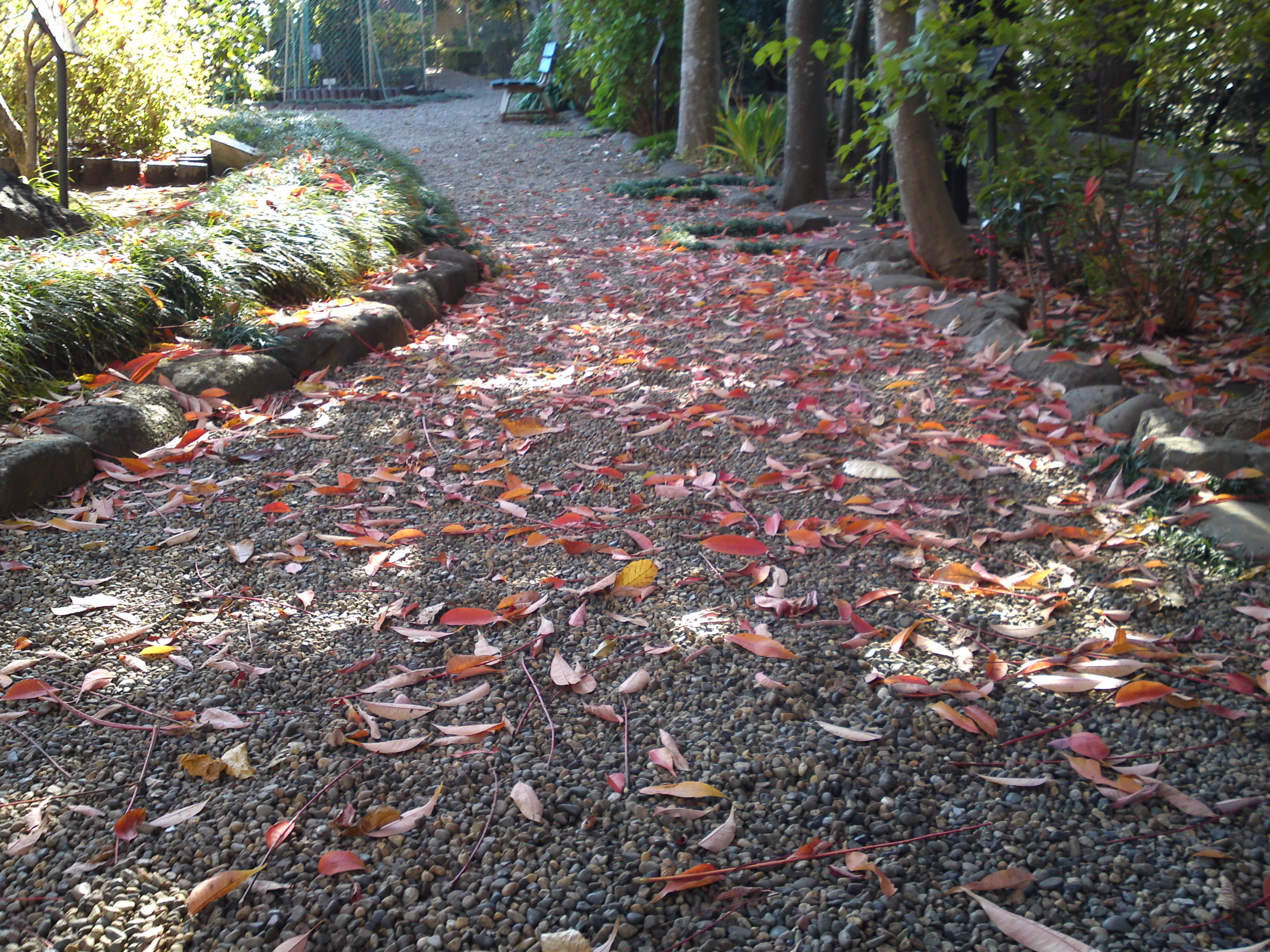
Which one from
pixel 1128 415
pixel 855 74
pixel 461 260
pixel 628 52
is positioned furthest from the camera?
pixel 628 52

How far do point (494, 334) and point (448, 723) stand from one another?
299 centimetres

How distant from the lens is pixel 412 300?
470cm

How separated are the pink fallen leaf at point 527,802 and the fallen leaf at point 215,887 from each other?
1.45 ft

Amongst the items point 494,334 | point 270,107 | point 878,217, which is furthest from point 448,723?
point 270,107

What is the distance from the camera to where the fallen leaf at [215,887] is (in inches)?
57.8

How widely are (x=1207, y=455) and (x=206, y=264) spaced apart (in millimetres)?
3859

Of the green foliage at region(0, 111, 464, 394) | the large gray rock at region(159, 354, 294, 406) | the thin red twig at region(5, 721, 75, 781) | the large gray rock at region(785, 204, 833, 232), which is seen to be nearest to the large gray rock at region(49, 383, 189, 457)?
the large gray rock at region(159, 354, 294, 406)

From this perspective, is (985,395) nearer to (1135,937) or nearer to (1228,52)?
(1228,52)

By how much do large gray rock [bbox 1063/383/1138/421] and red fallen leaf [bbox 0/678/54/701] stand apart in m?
3.21

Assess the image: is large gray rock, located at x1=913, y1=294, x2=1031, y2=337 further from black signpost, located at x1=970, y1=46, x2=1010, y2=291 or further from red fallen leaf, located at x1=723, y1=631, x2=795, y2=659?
red fallen leaf, located at x1=723, y1=631, x2=795, y2=659

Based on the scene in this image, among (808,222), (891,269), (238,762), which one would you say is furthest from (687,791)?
(808,222)

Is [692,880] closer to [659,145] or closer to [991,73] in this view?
[991,73]

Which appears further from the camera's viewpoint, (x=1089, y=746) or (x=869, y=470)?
(x=869, y=470)

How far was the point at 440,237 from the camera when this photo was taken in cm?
600
